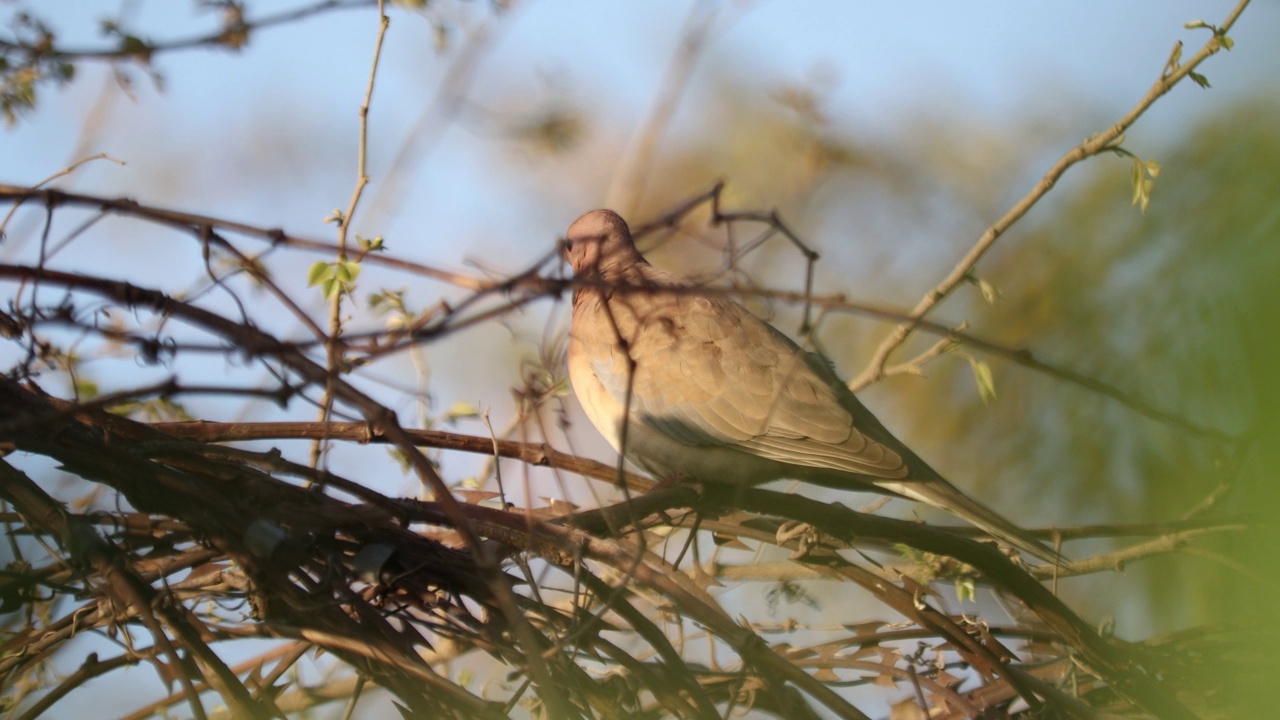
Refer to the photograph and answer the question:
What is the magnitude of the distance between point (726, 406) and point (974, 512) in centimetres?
103

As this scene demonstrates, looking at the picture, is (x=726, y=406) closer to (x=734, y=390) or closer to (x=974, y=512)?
(x=734, y=390)

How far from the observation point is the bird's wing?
3566 millimetres

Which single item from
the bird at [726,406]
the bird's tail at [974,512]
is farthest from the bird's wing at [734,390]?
the bird's tail at [974,512]

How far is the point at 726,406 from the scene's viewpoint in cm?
375

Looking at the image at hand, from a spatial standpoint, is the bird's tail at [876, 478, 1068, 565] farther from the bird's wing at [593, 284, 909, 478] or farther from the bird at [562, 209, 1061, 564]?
the bird's wing at [593, 284, 909, 478]

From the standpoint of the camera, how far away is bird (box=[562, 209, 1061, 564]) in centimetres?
352

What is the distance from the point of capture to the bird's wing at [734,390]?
3.57m

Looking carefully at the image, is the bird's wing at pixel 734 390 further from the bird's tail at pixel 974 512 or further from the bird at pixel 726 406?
the bird's tail at pixel 974 512

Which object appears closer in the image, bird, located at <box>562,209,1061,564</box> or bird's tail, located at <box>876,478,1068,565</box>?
bird's tail, located at <box>876,478,1068,565</box>

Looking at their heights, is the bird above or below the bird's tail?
above

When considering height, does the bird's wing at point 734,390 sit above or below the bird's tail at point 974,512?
above

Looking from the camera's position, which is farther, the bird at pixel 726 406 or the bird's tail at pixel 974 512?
the bird at pixel 726 406

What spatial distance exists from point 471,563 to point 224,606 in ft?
1.85

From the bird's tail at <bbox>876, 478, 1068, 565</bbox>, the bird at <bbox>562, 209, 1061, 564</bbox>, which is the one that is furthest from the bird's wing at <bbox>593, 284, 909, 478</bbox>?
the bird's tail at <bbox>876, 478, 1068, 565</bbox>
